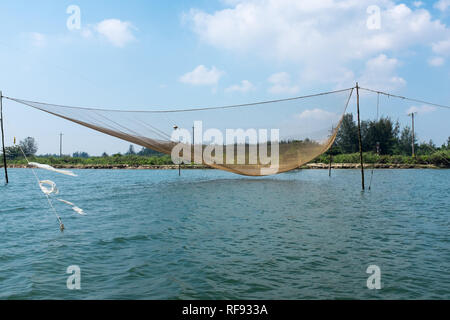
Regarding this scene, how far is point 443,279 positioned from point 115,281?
414cm

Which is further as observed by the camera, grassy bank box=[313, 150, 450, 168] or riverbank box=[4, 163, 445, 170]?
riverbank box=[4, 163, 445, 170]

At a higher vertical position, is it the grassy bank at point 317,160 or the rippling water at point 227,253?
the grassy bank at point 317,160

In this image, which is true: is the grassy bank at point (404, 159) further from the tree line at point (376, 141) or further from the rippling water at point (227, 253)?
the rippling water at point (227, 253)

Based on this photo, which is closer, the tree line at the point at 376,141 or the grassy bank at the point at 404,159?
the grassy bank at the point at 404,159

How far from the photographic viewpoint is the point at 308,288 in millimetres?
3936

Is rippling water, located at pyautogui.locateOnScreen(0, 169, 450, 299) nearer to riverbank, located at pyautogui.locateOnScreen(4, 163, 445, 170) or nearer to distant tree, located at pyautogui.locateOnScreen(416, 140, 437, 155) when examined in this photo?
riverbank, located at pyautogui.locateOnScreen(4, 163, 445, 170)

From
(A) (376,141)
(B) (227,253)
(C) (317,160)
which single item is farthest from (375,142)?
(B) (227,253)

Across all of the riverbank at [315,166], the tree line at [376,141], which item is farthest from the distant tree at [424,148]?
the riverbank at [315,166]

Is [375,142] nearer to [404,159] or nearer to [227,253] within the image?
[404,159]

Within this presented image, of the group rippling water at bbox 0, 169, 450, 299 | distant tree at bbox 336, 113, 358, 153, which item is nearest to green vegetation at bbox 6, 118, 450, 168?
distant tree at bbox 336, 113, 358, 153

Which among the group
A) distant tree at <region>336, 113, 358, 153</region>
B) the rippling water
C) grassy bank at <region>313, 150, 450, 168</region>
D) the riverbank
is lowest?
the rippling water

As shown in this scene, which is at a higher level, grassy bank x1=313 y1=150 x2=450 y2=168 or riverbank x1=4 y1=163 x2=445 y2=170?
grassy bank x1=313 y1=150 x2=450 y2=168
